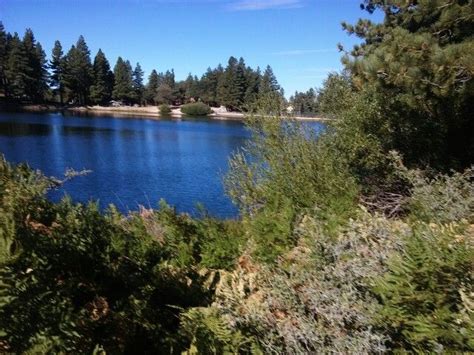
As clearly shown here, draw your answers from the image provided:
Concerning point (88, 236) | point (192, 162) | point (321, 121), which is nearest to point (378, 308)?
point (88, 236)

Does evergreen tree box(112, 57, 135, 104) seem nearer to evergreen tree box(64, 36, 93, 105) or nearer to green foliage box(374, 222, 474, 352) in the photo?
evergreen tree box(64, 36, 93, 105)

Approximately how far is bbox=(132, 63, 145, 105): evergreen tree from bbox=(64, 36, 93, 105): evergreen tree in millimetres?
13578

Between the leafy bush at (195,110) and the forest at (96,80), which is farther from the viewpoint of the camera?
the leafy bush at (195,110)

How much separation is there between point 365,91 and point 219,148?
3001 cm

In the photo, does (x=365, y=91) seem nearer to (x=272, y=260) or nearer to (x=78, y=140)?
(x=272, y=260)

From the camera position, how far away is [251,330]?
301cm

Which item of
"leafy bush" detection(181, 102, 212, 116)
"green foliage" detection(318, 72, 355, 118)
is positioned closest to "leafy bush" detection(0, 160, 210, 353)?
"green foliage" detection(318, 72, 355, 118)

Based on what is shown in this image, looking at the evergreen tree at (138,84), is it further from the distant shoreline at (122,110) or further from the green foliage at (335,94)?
the green foliage at (335,94)

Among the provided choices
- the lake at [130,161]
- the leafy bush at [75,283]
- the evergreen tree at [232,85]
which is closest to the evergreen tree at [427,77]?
the leafy bush at [75,283]

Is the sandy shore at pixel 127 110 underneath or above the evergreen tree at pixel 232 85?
underneath

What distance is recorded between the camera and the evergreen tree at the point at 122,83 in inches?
3762

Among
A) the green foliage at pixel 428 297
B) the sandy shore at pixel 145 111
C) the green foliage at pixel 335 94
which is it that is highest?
the green foliage at pixel 335 94

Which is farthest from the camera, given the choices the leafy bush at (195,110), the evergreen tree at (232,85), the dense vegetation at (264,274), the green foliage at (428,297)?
the evergreen tree at (232,85)

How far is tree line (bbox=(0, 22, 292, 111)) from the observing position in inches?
3093
